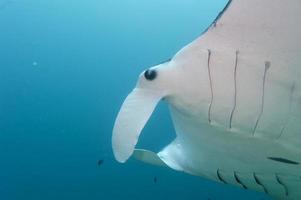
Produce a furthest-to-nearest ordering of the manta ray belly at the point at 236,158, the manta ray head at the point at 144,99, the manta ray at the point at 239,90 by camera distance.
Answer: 1. the manta ray belly at the point at 236,158
2. the manta ray head at the point at 144,99
3. the manta ray at the point at 239,90

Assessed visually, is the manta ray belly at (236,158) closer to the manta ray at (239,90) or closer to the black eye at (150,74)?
the manta ray at (239,90)

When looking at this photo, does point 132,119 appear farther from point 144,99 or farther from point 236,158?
point 236,158

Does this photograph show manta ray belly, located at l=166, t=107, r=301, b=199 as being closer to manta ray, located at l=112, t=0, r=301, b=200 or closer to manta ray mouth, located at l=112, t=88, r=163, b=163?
manta ray, located at l=112, t=0, r=301, b=200

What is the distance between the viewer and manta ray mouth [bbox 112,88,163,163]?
1.17 m

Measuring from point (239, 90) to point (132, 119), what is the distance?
0.39 meters

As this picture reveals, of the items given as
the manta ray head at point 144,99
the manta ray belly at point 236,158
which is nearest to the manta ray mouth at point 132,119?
the manta ray head at point 144,99

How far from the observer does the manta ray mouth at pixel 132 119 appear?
1.17 metres

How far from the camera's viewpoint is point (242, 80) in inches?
43.6

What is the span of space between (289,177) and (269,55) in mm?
608

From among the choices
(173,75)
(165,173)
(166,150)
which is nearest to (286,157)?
(173,75)

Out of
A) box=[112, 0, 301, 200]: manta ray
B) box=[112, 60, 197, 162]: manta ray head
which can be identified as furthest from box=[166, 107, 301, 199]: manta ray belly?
box=[112, 60, 197, 162]: manta ray head

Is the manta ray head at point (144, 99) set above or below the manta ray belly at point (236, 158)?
above

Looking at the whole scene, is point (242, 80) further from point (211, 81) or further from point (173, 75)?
point (173, 75)

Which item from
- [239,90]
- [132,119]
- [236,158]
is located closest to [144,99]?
[132,119]
